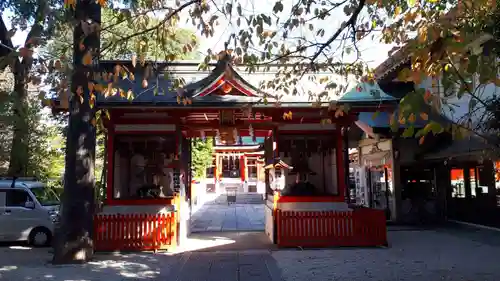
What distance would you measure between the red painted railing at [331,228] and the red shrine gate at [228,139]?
0.03 meters

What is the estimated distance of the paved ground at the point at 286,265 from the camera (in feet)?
26.6

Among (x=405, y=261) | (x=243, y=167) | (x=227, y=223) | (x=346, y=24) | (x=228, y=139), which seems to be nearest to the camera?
(x=346, y=24)

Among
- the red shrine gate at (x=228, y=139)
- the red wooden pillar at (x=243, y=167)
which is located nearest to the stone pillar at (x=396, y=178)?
the red shrine gate at (x=228, y=139)

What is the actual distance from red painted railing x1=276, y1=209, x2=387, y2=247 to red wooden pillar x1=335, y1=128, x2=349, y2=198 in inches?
34.1

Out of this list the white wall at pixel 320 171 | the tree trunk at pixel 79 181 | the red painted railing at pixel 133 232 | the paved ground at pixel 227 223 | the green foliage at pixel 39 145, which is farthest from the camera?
the green foliage at pixel 39 145

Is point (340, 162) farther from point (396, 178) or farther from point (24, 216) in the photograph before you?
point (24, 216)

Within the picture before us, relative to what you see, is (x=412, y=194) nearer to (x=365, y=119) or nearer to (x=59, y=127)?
(x=365, y=119)

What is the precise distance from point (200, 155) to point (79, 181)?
2046cm

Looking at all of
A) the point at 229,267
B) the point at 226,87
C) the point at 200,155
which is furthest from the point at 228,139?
the point at 200,155

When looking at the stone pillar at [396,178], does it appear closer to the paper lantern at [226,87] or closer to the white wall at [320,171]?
the white wall at [320,171]

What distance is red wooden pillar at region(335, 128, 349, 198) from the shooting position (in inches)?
478

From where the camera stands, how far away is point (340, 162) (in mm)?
12367

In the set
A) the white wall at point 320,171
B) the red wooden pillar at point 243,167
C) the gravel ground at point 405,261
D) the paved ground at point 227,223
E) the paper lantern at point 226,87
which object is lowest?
the gravel ground at point 405,261

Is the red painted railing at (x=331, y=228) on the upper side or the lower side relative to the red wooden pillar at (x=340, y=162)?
lower
